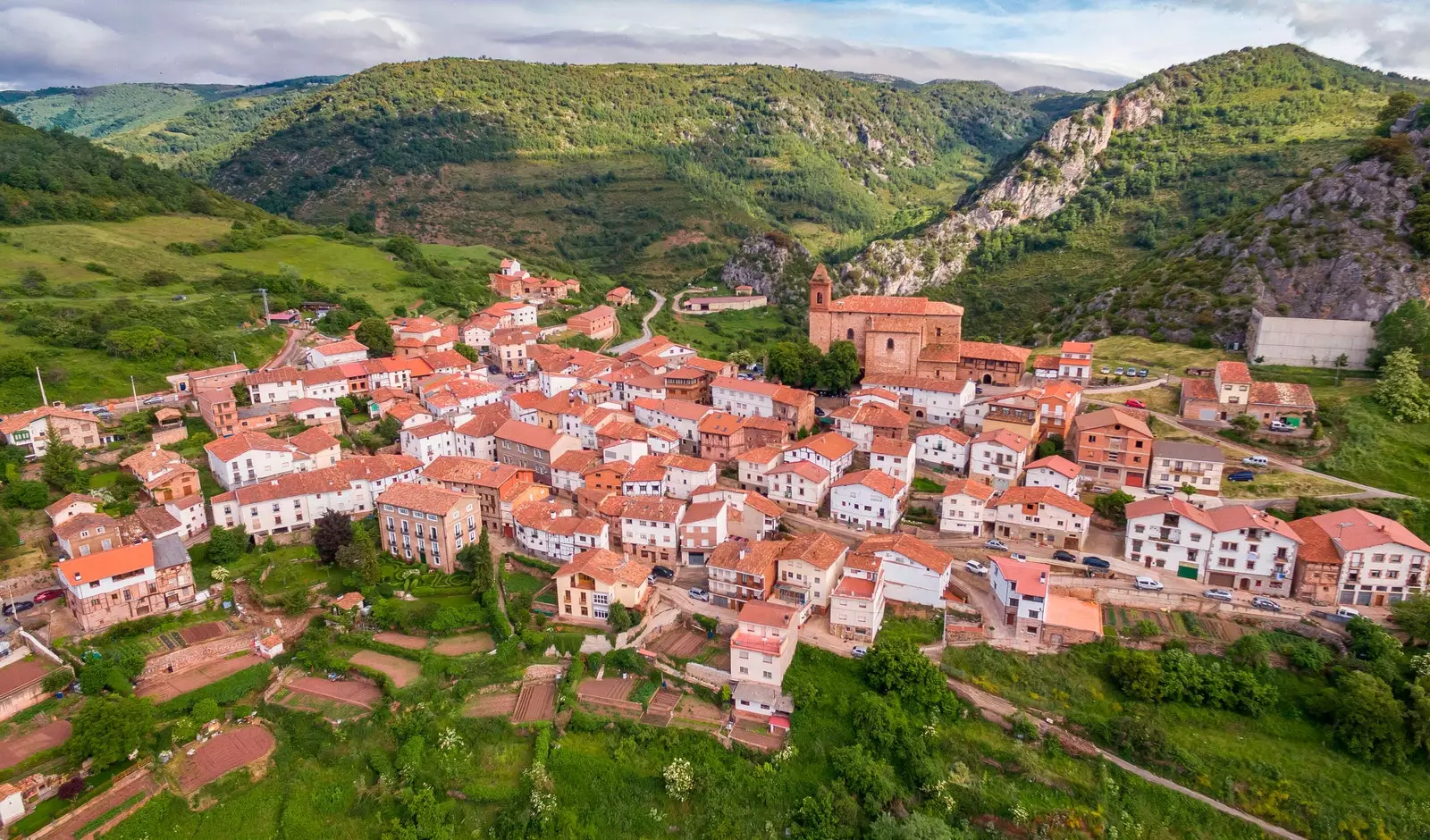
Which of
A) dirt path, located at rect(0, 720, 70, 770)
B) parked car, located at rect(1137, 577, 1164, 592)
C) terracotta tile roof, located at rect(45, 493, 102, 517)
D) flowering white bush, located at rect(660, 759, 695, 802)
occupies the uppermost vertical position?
terracotta tile roof, located at rect(45, 493, 102, 517)

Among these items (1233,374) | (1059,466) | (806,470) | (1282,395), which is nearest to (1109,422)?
(1059,466)

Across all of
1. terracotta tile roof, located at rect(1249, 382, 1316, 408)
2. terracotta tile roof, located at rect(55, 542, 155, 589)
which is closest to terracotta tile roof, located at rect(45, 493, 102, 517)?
terracotta tile roof, located at rect(55, 542, 155, 589)

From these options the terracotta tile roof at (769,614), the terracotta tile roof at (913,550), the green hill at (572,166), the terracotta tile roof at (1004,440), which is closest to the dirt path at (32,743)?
the terracotta tile roof at (769,614)

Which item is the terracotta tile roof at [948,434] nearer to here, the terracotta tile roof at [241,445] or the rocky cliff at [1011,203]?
the terracotta tile roof at [241,445]

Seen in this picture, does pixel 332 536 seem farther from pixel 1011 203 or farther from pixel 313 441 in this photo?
pixel 1011 203

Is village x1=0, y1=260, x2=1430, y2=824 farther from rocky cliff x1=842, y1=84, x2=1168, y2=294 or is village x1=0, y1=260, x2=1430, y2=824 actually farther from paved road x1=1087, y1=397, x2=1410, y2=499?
rocky cliff x1=842, y1=84, x2=1168, y2=294
